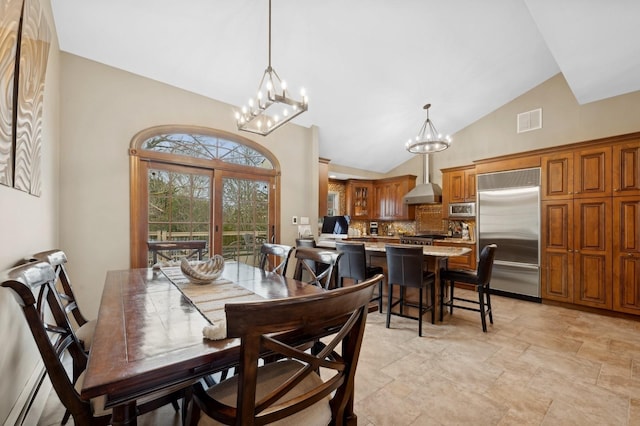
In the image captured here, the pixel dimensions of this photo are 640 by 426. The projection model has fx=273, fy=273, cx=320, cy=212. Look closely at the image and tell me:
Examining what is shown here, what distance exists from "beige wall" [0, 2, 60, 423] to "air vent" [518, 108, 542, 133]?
6390 millimetres

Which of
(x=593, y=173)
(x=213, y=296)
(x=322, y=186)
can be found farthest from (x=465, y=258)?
(x=213, y=296)

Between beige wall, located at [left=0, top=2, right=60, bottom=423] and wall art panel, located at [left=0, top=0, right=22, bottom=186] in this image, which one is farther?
beige wall, located at [left=0, top=2, right=60, bottom=423]

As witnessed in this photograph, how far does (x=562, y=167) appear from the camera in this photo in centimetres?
402

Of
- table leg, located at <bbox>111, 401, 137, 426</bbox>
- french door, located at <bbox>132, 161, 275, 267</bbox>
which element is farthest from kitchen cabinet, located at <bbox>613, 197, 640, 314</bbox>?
table leg, located at <bbox>111, 401, 137, 426</bbox>

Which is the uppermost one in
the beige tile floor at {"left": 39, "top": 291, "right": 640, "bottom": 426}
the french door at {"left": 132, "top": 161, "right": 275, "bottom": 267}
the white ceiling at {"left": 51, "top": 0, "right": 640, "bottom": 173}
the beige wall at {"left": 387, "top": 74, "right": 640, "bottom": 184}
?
the white ceiling at {"left": 51, "top": 0, "right": 640, "bottom": 173}

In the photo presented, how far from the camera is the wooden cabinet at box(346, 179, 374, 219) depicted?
691 centimetres

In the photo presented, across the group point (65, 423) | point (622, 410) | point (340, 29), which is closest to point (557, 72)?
point (340, 29)

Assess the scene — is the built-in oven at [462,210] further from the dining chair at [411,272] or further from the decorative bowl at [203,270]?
the decorative bowl at [203,270]

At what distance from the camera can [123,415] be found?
2.64 ft

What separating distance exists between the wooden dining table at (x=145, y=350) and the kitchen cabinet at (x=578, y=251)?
4506 mm

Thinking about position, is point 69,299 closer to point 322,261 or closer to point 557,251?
point 322,261

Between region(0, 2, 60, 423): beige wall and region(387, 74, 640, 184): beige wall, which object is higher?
region(387, 74, 640, 184): beige wall

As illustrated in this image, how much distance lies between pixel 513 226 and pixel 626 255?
126cm

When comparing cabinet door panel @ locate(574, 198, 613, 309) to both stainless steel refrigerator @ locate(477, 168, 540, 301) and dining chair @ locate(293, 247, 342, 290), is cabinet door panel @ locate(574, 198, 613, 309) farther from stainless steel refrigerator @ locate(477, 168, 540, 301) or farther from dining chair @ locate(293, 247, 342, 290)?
dining chair @ locate(293, 247, 342, 290)
